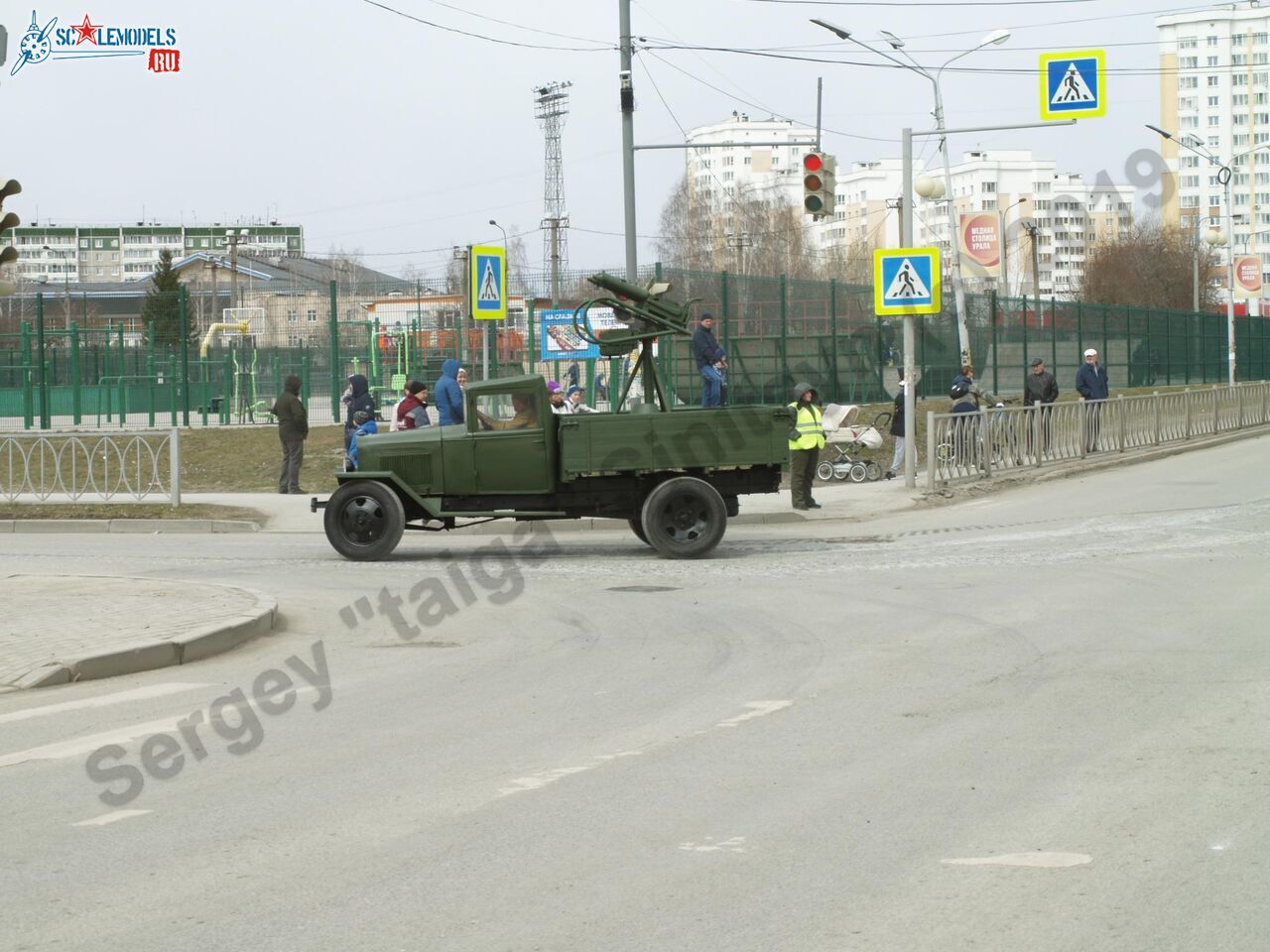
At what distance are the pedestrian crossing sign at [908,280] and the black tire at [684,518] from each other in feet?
25.0

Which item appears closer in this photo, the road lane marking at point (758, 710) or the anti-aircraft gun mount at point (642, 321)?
the road lane marking at point (758, 710)

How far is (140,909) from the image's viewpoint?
486 centimetres

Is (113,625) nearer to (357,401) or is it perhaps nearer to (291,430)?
(357,401)

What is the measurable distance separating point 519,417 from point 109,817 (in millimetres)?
9999

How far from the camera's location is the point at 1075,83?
827 inches

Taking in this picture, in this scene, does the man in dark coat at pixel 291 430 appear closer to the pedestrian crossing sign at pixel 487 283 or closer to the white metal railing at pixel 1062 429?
the pedestrian crossing sign at pixel 487 283

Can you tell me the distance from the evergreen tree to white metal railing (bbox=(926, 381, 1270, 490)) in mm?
→ 17492

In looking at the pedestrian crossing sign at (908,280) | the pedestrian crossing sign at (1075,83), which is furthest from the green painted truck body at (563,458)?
the pedestrian crossing sign at (1075,83)

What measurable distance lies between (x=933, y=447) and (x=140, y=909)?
59.8ft

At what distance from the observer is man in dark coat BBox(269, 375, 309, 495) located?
22.6 meters

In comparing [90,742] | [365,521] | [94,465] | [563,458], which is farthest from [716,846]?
[94,465]

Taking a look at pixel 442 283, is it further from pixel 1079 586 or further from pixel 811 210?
pixel 1079 586

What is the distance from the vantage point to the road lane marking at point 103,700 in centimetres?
823

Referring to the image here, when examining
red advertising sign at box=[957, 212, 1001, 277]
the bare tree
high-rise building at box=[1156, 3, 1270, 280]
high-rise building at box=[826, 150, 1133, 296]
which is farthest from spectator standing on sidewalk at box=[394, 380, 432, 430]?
high-rise building at box=[1156, 3, 1270, 280]
